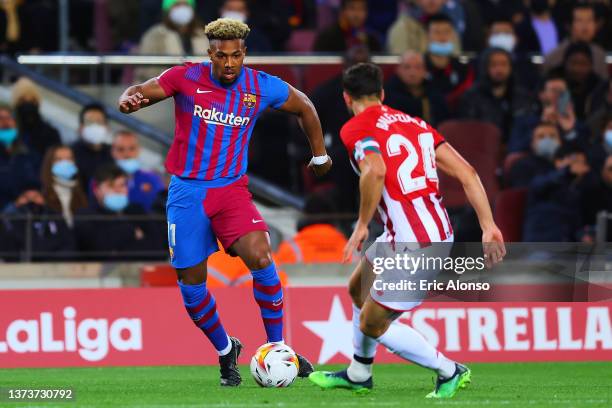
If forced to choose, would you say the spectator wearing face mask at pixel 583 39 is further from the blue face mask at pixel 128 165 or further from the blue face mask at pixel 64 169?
the blue face mask at pixel 64 169

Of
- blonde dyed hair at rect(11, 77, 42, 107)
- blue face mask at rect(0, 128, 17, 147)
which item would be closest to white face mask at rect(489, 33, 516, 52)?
blonde dyed hair at rect(11, 77, 42, 107)

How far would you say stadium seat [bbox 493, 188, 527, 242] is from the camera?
15.6 metres

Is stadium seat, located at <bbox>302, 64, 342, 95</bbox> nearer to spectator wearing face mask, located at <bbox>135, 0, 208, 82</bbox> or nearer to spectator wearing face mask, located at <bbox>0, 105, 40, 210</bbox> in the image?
spectator wearing face mask, located at <bbox>135, 0, 208, 82</bbox>

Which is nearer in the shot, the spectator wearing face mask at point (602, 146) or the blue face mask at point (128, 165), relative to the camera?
the blue face mask at point (128, 165)

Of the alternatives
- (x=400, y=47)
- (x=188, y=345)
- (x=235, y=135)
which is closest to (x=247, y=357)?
(x=188, y=345)

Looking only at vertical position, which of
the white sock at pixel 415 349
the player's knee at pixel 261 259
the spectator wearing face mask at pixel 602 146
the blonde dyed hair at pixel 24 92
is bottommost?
the white sock at pixel 415 349

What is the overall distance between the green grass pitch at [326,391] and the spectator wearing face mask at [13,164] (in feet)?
8.97

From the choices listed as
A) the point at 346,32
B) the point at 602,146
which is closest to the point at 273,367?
the point at 602,146

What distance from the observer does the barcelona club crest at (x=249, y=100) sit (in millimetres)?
10227

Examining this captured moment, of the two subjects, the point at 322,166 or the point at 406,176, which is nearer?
the point at 406,176

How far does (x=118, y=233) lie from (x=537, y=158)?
4401 millimetres

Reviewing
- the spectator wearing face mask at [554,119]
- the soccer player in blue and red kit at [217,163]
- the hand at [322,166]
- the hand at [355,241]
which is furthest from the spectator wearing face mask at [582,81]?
the hand at [355,241]

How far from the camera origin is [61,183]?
15188 mm

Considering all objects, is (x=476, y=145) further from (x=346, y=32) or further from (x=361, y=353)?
(x=361, y=353)
